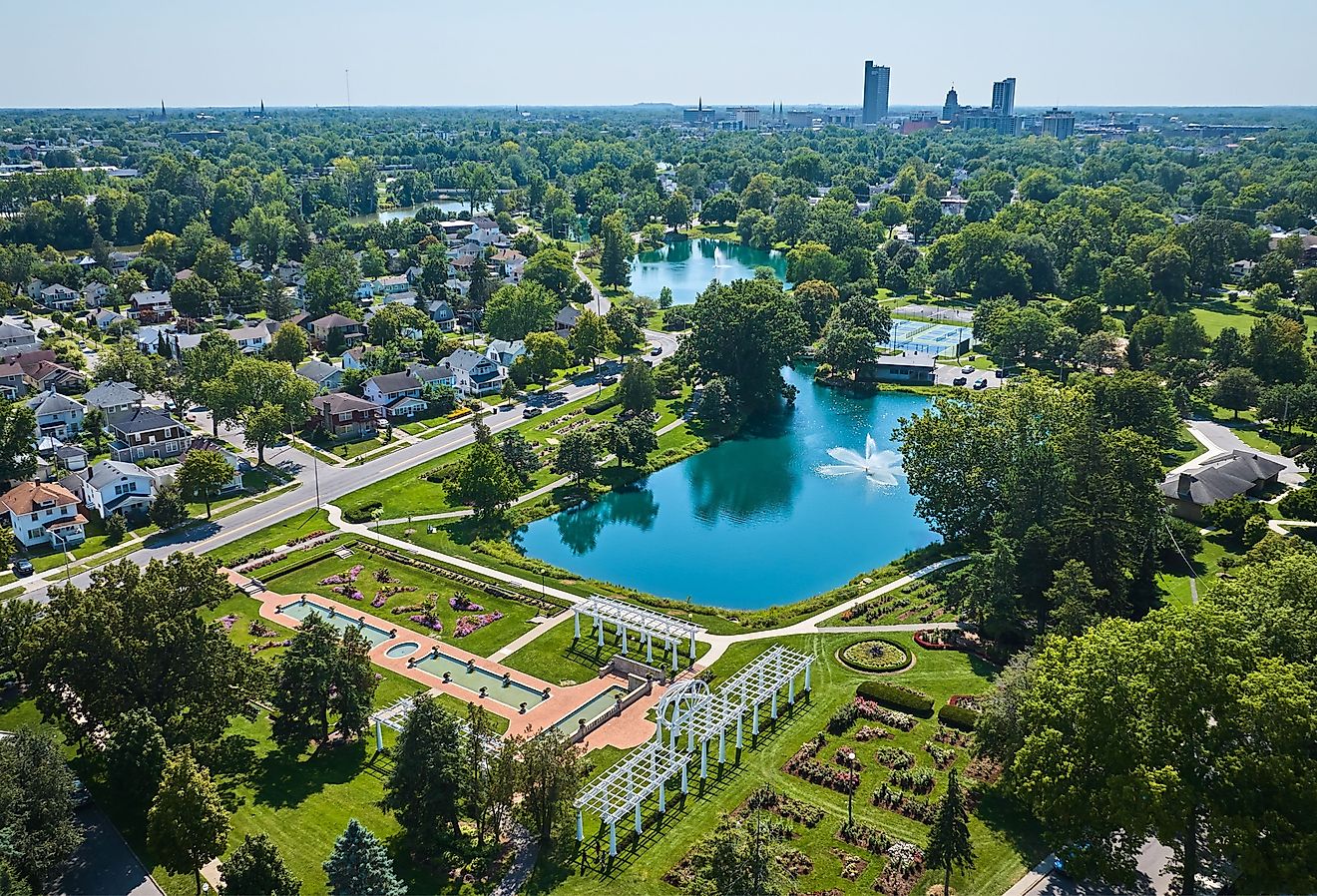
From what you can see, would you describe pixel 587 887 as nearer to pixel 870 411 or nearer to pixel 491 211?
pixel 870 411

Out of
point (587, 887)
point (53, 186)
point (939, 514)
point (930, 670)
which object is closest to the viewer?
point (587, 887)

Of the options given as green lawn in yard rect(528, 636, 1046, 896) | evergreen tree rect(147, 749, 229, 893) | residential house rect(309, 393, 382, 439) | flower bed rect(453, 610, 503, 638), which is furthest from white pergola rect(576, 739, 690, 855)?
residential house rect(309, 393, 382, 439)

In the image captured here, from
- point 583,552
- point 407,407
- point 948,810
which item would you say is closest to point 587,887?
point 948,810

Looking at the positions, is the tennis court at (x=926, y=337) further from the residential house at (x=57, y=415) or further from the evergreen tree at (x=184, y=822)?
the evergreen tree at (x=184, y=822)

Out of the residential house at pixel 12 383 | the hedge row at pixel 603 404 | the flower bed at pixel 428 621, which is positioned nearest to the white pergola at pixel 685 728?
the flower bed at pixel 428 621

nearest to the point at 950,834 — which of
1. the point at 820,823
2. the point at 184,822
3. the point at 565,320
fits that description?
the point at 820,823
